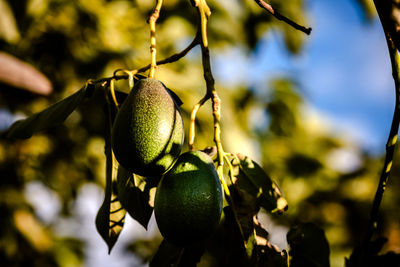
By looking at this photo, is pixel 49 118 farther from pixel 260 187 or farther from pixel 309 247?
pixel 309 247

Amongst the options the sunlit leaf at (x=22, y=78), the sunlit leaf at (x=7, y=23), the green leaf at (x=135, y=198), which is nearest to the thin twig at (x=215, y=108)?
the green leaf at (x=135, y=198)

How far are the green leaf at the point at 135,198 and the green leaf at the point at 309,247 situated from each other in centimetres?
41

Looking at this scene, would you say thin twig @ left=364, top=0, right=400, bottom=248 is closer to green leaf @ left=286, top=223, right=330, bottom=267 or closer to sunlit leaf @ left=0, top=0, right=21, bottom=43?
green leaf @ left=286, top=223, right=330, bottom=267

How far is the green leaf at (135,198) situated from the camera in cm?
102

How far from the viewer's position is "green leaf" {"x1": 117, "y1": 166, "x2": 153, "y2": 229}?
1021 mm

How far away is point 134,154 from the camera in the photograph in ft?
2.95

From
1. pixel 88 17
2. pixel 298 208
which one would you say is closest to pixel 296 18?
pixel 88 17

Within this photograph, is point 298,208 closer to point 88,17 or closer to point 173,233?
point 88,17

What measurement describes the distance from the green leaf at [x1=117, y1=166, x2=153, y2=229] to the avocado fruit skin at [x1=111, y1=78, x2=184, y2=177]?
120 mm

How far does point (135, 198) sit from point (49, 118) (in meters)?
0.31

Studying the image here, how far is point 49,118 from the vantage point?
1.11m

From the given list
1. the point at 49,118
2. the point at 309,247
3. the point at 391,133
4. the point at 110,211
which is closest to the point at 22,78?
the point at 49,118

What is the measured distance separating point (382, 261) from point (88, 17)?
2.01 metres

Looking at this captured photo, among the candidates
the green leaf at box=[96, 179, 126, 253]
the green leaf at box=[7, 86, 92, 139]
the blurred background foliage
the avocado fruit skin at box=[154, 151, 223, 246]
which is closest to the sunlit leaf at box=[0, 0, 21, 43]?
the blurred background foliage
